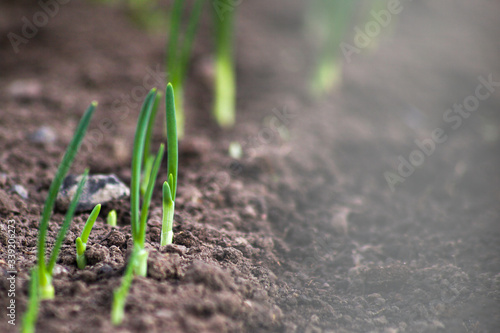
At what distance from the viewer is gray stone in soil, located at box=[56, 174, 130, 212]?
1.19 meters

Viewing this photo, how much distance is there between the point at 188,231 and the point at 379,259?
52cm

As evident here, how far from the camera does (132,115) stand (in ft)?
5.87

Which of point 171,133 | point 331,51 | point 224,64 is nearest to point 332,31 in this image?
point 331,51

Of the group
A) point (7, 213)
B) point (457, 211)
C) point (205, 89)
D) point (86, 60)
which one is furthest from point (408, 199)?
Answer: point (86, 60)

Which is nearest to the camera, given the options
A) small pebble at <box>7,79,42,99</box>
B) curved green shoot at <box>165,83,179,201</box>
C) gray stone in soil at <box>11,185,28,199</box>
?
curved green shoot at <box>165,83,179,201</box>

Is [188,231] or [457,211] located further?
[457,211]

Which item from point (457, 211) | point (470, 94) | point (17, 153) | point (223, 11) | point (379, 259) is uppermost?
point (470, 94)

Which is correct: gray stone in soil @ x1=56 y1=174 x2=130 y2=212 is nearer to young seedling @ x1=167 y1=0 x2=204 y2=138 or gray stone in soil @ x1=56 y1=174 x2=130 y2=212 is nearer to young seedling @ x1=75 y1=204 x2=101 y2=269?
young seedling @ x1=75 y1=204 x2=101 y2=269

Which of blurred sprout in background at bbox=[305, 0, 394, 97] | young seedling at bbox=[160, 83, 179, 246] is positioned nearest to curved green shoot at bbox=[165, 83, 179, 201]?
young seedling at bbox=[160, 83, 179, 246]

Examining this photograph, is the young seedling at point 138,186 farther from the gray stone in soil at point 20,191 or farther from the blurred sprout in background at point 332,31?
the blurred sprout in background at point 332,31

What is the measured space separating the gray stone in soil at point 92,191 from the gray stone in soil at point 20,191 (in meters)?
0.11

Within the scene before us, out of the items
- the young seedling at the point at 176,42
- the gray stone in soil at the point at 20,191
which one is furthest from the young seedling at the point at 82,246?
the young seedling at the point at 176,42

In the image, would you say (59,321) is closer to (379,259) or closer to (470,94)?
(379,259)

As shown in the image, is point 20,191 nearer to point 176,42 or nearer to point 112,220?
point 112,220
